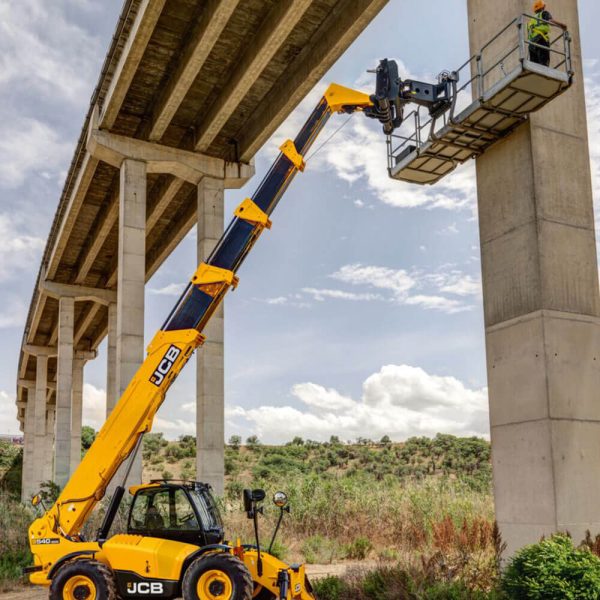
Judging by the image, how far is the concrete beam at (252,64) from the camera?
20.2 metres

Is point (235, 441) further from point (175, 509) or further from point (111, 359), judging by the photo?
point (175, 509)

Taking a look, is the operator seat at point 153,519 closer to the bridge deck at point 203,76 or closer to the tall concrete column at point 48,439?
the bridge deck at point 203,76

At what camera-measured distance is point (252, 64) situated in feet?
73.2

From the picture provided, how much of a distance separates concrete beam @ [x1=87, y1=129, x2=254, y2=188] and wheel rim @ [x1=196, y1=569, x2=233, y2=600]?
1929cm

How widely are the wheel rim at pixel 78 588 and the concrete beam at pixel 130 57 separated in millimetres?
15515

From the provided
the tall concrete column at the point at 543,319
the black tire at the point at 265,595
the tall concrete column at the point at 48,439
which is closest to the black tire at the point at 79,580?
the black tire at the point at 265,595

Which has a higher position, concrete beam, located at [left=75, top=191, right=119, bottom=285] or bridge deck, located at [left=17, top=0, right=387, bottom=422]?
bridge deck, located at [left=17, top=0, right=387, bottom=422]

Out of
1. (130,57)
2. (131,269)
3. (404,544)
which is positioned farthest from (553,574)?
(131,269)

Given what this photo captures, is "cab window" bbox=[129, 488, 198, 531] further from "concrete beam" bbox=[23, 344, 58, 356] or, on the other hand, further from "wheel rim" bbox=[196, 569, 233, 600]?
"concrete beam" bbox=[23, 344, 58, 356]

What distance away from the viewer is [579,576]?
8.82m

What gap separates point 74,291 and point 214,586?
36.4 meters

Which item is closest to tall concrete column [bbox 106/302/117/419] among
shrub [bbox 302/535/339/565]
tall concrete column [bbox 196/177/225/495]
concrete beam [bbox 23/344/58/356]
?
tall concrete column [bbox 196/177/225/495]

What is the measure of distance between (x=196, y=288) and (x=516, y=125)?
5942 millimetres

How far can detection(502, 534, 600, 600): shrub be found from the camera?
28.5ft
